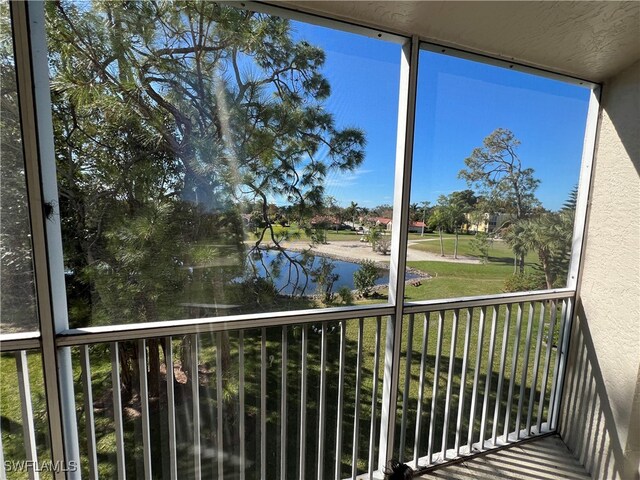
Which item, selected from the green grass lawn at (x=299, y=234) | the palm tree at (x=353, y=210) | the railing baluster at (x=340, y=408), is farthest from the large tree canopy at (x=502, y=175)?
the railing baluster at (x=340, y=408)

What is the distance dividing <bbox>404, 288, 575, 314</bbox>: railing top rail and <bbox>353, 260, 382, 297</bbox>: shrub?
0.22m

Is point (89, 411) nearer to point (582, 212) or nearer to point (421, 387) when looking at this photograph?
point (421, 387)

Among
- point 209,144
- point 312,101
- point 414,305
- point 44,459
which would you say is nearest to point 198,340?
point 44,459

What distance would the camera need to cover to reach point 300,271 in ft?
5.13

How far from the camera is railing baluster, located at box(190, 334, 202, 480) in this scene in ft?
4.61

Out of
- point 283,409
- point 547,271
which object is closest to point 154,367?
point 283,409

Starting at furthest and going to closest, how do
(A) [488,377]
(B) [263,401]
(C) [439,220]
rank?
1. (A) [488,377]
2. (C) [439,220]
3. (B) [263,401]

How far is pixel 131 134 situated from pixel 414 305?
1613 millimetres

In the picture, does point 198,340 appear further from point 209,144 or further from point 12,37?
point 12,37

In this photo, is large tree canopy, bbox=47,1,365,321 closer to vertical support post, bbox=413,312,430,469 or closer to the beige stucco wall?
vertical support post, bbox=413,312,430,469

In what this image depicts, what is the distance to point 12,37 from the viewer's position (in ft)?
3.35

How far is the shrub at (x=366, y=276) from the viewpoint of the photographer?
165cm

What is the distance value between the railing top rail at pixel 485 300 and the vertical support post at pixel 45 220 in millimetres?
1585

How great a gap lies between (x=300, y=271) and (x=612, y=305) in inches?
74.3
